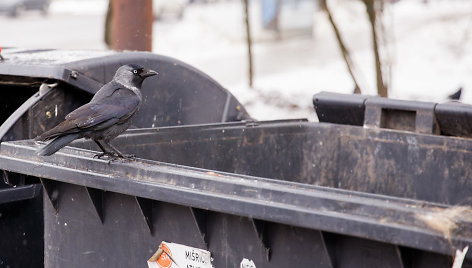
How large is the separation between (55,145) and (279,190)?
100 centimetres

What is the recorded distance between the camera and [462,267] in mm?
2014

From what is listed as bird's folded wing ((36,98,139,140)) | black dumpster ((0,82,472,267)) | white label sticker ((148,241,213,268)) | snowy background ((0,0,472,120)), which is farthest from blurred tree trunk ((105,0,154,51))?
white label sticker ((148,241,213,268))

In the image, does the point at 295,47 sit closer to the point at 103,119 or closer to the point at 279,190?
the point at 103,119

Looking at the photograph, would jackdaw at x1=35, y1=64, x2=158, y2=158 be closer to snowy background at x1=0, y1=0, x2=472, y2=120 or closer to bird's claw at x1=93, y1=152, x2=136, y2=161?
bird's claw at x1=93, y1=152, x2=136, y2=161

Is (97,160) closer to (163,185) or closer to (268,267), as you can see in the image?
(163,185)

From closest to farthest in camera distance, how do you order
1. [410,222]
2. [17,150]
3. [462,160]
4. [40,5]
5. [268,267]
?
[410,222] < [268,267] < [17,150] < [462,160] < [40,5]

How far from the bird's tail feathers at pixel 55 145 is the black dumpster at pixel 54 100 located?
292 millimetres

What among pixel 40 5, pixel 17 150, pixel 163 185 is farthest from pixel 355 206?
pixel 40 5

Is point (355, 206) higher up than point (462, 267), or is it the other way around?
point (355, 206)

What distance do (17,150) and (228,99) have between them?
1.83 meters

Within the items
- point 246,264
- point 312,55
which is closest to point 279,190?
point 246,264

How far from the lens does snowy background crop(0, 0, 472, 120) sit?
11.6 m

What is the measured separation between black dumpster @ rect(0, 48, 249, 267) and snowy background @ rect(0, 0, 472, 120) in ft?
12.9

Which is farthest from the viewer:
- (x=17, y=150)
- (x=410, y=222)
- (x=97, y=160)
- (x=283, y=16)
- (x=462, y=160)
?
(x=283, y=16)
